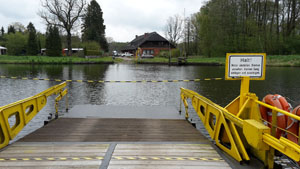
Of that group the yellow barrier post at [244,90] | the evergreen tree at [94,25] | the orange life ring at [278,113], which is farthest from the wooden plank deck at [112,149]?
the evergreen tree at [94,25]

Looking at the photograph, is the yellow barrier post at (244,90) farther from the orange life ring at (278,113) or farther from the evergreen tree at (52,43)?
the evergreen tree at (52,43)

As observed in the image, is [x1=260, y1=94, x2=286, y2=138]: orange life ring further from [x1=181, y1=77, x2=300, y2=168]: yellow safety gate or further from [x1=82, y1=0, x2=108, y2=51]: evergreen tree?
[x1=82, y1=0, x2=108, y2=51]: evergreen tree

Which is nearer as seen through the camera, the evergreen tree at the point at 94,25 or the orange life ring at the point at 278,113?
the orange life ring at the point at 278,113

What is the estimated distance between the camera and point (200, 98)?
5.70m

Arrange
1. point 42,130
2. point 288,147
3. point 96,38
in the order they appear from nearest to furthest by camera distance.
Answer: point 288,147, point 42,130, point 96,38

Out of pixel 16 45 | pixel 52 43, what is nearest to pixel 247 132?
pixel 52 43

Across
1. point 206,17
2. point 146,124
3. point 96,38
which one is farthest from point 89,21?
point 146,124

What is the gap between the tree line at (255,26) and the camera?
45.8m

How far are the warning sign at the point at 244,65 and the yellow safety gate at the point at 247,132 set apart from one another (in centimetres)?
18

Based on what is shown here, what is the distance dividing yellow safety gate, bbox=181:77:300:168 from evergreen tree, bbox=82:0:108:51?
6222cm

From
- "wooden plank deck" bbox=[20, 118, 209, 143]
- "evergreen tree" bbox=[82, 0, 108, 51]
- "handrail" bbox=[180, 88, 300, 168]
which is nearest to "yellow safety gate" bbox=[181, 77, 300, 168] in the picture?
"handrail" bbox=[180, 88, 300, 168]

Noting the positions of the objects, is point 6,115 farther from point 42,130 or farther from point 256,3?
point 256,3

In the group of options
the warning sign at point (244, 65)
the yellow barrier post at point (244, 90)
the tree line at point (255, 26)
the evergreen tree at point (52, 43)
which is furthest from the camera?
the evergreen tree at point (52, 43)

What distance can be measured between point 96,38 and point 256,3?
1592 inches
